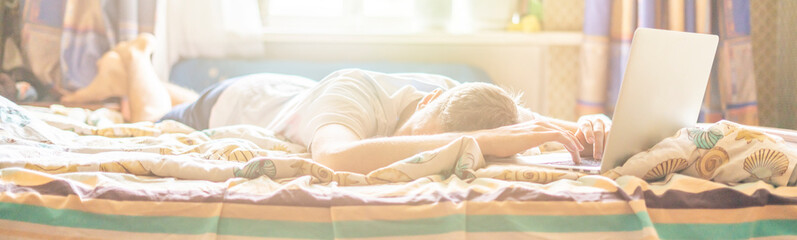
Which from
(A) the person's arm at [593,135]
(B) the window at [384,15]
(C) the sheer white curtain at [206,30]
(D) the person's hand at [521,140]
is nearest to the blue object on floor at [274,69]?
(C) the sheer white curtain at [206,30]

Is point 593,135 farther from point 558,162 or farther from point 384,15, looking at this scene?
point 384,15

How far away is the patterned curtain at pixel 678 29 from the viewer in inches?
95.4

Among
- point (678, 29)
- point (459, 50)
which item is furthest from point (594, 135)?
point (459, 50)

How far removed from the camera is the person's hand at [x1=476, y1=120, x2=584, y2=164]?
1241 mm

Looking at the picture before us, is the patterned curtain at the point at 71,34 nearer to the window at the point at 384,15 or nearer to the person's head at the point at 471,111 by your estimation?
the window at the point at 384,15

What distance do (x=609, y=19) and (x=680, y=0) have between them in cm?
31

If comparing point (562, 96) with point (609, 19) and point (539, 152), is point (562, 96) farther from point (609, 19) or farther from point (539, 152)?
point (539, 152)

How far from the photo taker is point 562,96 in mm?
3053

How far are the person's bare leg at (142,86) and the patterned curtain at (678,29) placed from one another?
177 cm

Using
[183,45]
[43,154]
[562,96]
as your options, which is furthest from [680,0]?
[43,154]

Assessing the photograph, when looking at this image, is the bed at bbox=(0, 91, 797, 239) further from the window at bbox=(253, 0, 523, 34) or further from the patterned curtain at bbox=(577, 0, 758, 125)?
the window at bbox=(253, 0, 523, 34)

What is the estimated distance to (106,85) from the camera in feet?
7.38

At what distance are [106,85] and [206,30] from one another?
2.08ft

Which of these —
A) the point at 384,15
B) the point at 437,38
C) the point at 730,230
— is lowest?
the point at 730,230
